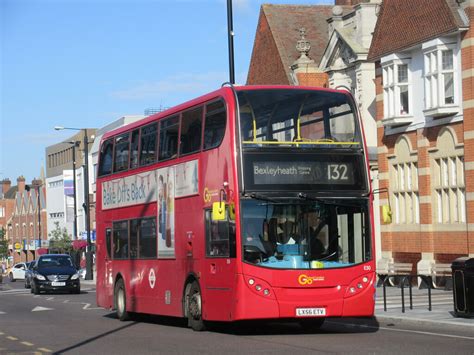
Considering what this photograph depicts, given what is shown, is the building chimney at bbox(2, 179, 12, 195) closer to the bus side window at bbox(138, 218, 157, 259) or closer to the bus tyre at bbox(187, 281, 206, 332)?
the bus side window at bbox(138, 218, 157, 259)

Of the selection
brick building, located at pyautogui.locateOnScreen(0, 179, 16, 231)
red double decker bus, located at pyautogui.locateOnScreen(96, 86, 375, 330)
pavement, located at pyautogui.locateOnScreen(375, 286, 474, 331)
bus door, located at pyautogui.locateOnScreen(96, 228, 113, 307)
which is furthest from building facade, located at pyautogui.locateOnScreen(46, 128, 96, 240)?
red double decker bus, located at pyautogui.locateOnScreen(96, 86, 375, 330)

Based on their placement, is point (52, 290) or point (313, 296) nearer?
point (313, 296)

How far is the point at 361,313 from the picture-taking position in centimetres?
1898

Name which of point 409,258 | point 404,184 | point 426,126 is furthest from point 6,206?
point 426,126

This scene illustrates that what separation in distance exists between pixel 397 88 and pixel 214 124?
19235 mm

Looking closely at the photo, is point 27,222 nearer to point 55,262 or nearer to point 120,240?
point 55,262

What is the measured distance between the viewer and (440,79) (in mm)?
34438

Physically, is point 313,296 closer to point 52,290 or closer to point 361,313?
point 361,313

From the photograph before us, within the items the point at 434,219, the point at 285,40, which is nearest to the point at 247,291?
the point at 434,219

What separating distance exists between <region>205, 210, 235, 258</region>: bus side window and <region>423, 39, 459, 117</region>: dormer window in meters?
16.2

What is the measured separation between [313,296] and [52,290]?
91.4 feet

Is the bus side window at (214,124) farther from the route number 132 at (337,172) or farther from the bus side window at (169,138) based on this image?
the route number 132 at (337,172)

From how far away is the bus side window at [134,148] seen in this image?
942 inches

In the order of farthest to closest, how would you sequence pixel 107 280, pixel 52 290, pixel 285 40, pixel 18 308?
pixel 285 40, pixel 52 290, pixel 18 308, pixel 107 280
